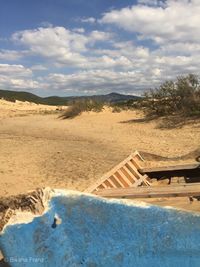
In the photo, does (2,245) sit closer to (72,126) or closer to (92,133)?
(92,133)

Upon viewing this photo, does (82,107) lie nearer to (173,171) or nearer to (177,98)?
(177,98)

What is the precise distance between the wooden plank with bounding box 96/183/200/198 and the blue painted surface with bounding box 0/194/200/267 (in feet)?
4.71

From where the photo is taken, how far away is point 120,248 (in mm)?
4133

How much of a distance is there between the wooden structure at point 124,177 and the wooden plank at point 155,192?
1.60 feet

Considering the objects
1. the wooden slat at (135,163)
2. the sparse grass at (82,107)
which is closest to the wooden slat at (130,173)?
the wooden slat at (135,163)

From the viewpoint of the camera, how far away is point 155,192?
5793 mm

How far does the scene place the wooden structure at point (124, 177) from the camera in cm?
701

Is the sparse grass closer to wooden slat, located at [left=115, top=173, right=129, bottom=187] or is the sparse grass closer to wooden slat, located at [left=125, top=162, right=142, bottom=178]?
wooden slat, located at [left=125, top=162, right=142, bottom=178]

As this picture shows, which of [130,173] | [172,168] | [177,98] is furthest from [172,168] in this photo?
[177,98]

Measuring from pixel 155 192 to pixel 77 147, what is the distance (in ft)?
35.0

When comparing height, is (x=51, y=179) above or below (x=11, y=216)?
below

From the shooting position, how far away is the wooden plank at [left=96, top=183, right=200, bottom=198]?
5497mm

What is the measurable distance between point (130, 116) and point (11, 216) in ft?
70.7

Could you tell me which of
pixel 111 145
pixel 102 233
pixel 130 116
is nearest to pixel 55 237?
pixel 102 233
